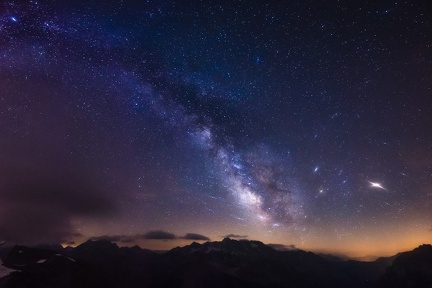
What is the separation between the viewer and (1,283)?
612ft

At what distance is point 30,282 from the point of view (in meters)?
199

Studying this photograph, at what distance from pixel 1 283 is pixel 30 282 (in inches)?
686

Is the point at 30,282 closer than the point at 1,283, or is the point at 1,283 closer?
the point at 1,283
